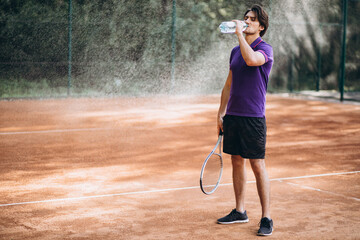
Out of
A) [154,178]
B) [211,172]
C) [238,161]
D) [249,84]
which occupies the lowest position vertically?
[154,178]

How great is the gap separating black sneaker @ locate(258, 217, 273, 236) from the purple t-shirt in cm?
70

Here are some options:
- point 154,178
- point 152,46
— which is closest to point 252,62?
point 154,178

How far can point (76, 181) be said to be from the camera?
18.3ft

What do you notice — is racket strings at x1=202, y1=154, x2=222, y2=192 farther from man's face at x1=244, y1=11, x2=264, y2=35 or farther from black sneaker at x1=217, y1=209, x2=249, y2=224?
man's face at x1=244, y1=11, x2=264, y2=35

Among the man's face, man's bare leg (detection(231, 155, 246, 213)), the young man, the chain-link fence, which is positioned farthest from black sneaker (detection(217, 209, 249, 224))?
the chain-link fence

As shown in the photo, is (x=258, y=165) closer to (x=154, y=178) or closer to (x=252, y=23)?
(x=252, y=23)

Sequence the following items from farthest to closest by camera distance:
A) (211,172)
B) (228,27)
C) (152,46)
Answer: (152,46) → (211,172) → (228,27)

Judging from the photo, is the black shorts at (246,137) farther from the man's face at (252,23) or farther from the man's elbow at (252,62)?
the man's face at (252,23)

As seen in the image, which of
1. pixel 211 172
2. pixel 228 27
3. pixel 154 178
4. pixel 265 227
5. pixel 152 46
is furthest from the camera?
pixel 152 46

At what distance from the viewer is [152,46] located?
15188 mm

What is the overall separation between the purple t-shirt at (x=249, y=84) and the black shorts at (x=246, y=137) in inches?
1.9

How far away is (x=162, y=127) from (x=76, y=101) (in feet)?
13.8

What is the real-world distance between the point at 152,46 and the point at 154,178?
31.9 ft

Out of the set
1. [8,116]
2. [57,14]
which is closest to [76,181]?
[8,116]
